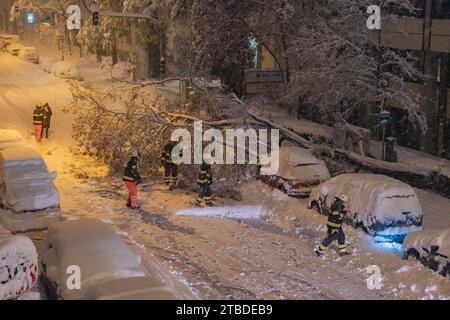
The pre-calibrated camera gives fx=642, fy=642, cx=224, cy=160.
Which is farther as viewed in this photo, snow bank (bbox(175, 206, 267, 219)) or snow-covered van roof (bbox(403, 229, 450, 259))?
snow bank (bbox(175, 206, 267, 219))

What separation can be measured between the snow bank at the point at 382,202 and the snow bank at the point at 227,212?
113 inches

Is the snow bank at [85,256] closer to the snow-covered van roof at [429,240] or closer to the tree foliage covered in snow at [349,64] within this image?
the snow-covered van roof at [429,240]

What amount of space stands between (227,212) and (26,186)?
5511 mm

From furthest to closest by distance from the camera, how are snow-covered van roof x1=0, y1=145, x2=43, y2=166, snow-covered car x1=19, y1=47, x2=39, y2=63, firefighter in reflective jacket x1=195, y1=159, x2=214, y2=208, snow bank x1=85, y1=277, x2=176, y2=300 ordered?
snow-covered car x1=19, y1=47, x2=39, y2=63 → firefighter in reflective jacket x1=195, y1=159, x2=214, y2=208 → snow-covered van roof x1=0, y1=145, x2=43, y2=166 → snow bank x1=85, y1=277, x2=176, y2=300

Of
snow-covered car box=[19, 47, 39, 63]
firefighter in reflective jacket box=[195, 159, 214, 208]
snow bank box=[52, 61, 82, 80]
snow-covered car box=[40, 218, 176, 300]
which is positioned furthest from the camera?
snow-covered car box=[19, 47, 39, 63]

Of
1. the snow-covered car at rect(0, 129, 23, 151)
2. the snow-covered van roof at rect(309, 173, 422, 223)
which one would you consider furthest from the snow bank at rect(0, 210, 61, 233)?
the snow-covered van roof at rect(309, 173, 422, 223)

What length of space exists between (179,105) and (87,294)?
47.5ft

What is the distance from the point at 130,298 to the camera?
759 cm

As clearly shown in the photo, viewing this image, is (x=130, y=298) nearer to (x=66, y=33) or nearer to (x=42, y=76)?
(x=42, y=76)

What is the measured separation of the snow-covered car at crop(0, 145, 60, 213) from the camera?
13.5 meters

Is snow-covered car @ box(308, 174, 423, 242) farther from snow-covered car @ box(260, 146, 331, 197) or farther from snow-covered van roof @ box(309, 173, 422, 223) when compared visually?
snow-covered car @ box(260, 146, 331, 197)

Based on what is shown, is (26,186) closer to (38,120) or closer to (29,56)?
(38,120)

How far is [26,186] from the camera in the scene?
13.7 m

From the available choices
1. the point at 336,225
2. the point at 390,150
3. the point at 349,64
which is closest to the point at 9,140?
the point at 336,225
